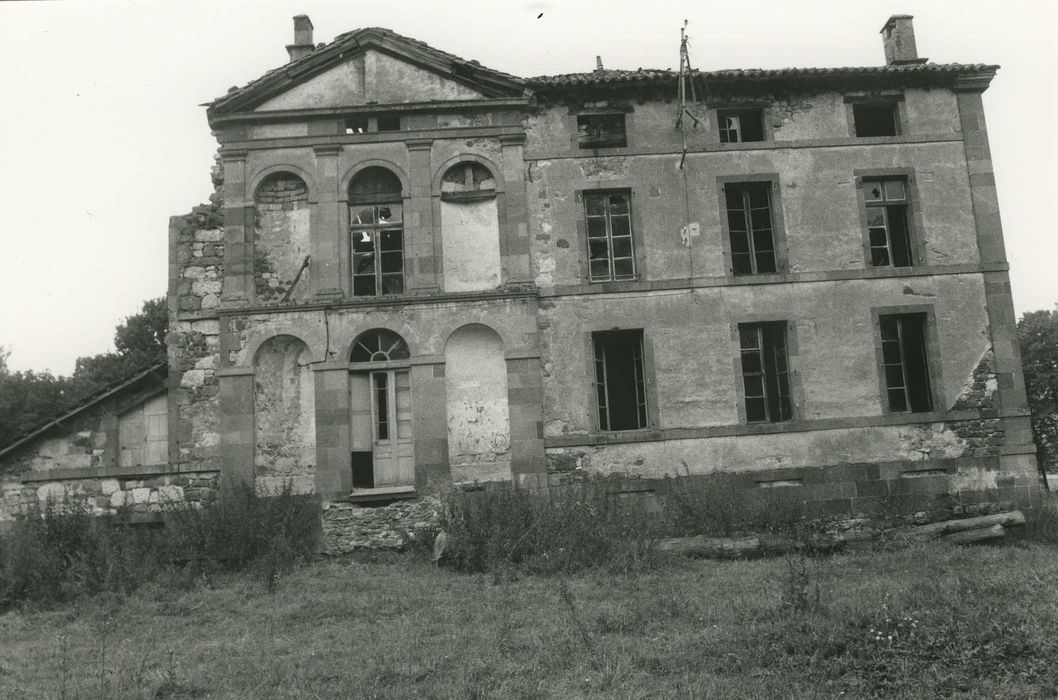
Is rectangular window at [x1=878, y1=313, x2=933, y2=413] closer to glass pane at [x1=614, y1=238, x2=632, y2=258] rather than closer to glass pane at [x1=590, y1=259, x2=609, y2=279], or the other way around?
glass pane at [x1=614, y1=238, x2=632, y2=258]

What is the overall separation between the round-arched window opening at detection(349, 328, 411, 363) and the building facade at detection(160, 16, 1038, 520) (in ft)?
0.26

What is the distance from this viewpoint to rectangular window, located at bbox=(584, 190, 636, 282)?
57.5ft

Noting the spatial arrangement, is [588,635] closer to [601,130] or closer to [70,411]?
[70,411]

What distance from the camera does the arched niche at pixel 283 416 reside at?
16.4 meters

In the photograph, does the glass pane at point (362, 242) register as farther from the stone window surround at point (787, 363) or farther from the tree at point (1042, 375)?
the tree at point (1042, 375)

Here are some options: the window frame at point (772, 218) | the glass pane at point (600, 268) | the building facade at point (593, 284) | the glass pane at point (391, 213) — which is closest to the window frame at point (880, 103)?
the building facade at point (593, 284)

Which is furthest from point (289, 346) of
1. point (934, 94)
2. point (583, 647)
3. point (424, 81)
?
point (934, 94)

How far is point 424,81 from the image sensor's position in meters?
17.6

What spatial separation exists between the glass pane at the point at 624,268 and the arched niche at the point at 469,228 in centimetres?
220

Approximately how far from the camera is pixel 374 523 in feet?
52.7

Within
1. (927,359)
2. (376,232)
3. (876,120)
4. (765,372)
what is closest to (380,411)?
(376,232)

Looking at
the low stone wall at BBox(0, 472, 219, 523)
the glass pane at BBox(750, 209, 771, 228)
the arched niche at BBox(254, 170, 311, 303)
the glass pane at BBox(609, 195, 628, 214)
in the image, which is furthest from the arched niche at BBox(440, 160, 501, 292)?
the low stone wall at BBox(0, 472, 219, 523)

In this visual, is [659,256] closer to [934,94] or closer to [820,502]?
[820,502]

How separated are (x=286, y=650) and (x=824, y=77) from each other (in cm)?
1397
